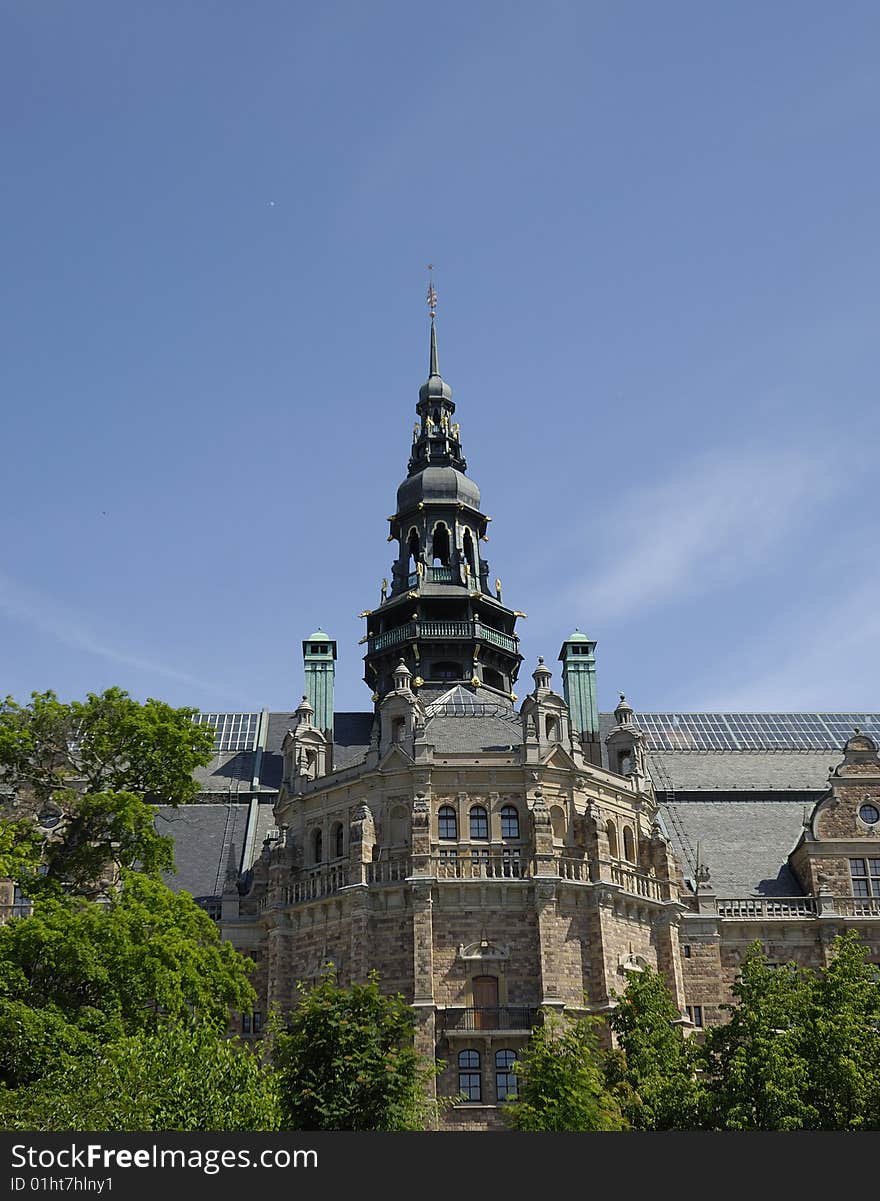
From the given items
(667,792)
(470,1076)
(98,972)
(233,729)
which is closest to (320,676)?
(233,729)

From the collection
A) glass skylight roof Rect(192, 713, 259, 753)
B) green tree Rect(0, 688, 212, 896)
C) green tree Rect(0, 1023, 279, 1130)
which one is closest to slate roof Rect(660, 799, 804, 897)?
glass skylight roof Rect(192, 713, 259, 753)

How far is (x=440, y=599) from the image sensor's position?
73812mm

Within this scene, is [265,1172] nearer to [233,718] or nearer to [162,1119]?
[162,1119]

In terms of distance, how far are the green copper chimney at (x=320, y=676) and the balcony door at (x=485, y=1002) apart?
22341 millimetres

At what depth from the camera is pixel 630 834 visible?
62.1 metres

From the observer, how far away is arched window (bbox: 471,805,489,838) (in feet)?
189

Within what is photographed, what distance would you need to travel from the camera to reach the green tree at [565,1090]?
42.4 meters

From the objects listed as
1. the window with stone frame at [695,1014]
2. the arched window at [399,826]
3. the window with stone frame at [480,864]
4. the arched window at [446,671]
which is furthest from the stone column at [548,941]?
the arched window at [446,671]

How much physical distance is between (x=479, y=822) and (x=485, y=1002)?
7391mm

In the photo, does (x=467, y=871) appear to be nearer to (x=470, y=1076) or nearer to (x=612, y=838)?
→ (x=470, y=1076)

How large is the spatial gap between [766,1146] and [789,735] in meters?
57.8

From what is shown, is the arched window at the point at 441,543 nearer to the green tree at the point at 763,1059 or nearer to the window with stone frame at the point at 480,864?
the window with stone frame at the point at 480,864

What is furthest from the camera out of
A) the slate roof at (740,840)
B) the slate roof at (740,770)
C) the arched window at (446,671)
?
the arched window at (446,671)

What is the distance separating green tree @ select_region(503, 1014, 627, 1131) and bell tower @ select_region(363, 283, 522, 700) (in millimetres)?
26701
